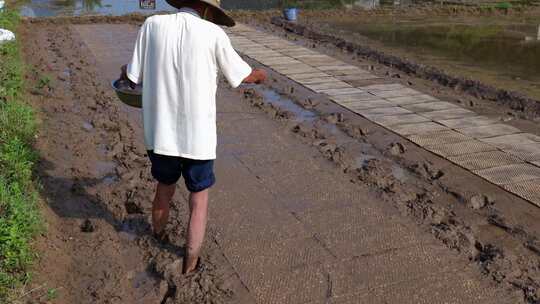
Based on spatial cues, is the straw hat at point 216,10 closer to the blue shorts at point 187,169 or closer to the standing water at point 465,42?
the blue shorts at point 187,169

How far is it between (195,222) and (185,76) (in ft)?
2.80

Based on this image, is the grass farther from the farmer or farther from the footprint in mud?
the footprint in mud

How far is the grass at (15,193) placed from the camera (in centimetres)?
280

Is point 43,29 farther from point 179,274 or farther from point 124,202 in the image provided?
point 179,274

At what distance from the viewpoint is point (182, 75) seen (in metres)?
2.67

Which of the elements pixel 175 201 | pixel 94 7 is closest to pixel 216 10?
pixel 175 201

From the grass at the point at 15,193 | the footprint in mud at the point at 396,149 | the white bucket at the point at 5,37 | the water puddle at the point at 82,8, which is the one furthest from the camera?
the water puddle at the point at 82,8

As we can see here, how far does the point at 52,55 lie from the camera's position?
978 centimetres

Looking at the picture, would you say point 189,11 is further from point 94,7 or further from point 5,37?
point 94,7

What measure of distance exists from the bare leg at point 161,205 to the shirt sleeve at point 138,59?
2.20ft

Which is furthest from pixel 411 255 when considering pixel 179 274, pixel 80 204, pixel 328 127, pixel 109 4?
pixel 109 4

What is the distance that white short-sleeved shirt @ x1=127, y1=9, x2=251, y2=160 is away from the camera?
8.64 feet

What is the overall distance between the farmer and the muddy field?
2.47ft

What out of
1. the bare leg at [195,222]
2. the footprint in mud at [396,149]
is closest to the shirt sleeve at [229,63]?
the bare leg at [195,222]
